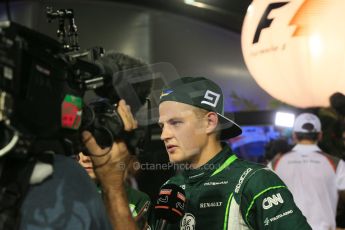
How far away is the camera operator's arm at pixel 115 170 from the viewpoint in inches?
47.1

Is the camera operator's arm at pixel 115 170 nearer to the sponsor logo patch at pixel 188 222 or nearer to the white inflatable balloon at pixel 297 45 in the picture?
the sponsor logo patch at pixel 188 222

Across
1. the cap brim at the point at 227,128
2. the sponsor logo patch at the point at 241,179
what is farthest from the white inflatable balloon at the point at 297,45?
the sponsor logo patch at the point at 241,179

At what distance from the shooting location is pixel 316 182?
3.42 metres

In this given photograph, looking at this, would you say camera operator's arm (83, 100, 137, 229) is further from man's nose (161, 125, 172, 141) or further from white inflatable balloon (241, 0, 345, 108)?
white inflatable balloon (241, 0, 345, 108)

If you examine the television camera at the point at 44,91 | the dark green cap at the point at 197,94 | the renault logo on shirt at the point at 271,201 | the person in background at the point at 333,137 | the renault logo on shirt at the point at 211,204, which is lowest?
the person in background at the point at 333,137

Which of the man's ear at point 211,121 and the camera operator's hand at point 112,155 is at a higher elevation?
the camera operator's hand at point 112,155

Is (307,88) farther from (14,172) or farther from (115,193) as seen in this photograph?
(14,172)

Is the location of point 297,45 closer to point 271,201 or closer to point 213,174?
point 213,174

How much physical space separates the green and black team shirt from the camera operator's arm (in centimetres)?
46

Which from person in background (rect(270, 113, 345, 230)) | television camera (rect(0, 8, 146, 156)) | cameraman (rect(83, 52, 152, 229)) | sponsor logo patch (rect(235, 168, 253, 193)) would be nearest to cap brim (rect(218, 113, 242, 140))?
sponsor logo patch (rect(235, 168, 253, 193))

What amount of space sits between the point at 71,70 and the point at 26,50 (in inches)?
5.8

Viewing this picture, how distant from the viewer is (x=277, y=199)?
66.7 inches

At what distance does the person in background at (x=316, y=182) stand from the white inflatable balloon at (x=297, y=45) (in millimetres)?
790

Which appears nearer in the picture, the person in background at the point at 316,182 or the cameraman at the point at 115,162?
the cameraman at the point at 115,162
